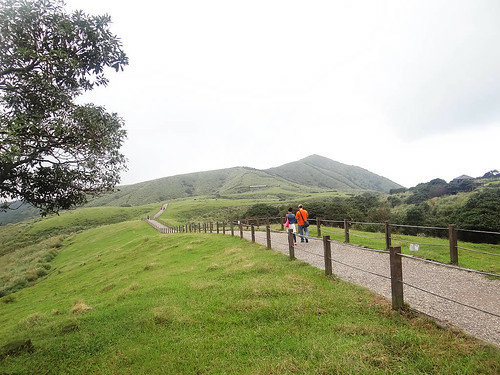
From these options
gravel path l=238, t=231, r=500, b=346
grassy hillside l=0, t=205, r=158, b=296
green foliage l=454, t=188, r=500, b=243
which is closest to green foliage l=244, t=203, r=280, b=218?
green foliage l=454, t=188, r=500, b=243

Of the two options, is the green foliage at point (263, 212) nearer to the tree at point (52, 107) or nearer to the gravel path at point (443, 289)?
the gravel path at point (443, 289)

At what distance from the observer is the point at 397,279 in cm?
609

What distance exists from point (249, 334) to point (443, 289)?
5.78 m

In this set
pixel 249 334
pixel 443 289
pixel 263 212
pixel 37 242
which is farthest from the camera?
pixel 37 242

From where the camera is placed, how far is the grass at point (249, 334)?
450 centimetres

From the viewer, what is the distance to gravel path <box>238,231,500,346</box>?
18.7 feet

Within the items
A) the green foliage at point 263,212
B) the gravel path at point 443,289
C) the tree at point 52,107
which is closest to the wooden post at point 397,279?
the gravel path at point 443,289

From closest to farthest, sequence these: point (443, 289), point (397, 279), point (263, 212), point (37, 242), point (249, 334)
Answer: point (249, 334) → point (397, 279) → point (443, 289) → point (263, 212) → point (37, 242)

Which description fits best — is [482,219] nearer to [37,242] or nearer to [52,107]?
[52,107]

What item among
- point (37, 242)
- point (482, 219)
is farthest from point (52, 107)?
point (37, 242)

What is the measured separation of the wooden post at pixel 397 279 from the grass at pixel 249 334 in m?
0.31

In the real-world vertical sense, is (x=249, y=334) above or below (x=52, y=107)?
below

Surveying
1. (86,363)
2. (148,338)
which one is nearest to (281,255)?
(148,338)

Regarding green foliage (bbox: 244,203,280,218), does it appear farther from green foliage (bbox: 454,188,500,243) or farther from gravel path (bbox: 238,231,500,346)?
gravel path (bbox: 238,231,500,346)
